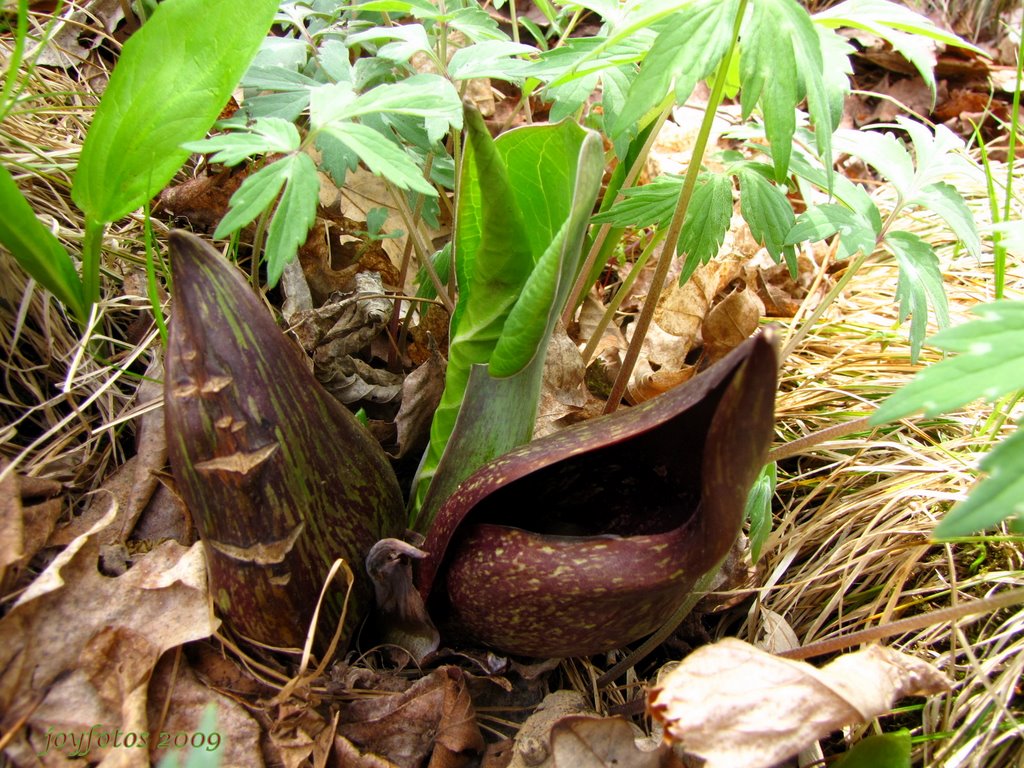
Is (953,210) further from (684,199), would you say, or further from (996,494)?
(996,494)

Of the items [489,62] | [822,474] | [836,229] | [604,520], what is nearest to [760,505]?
[604,520]

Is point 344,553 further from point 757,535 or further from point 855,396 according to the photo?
point 855,396

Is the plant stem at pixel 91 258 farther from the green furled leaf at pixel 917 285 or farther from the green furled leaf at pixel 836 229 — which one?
the green furled leaf at pixel 917 285

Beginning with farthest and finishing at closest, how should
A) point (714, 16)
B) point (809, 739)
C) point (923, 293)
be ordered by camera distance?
point (923, 293) → point (714, 16) → point (809, 739)

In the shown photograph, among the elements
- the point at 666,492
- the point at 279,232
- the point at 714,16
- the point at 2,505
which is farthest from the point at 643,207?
the point at 2,505

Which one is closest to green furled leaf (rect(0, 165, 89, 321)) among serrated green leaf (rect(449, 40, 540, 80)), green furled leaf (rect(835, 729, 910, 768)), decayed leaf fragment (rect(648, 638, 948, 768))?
serrated green leaf (rect(449, 40, 540, 80))
